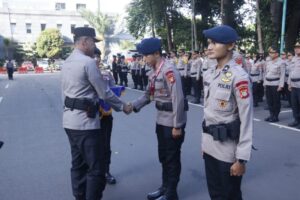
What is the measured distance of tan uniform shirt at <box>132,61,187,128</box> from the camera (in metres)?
4.01

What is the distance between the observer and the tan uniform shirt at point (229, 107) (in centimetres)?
285

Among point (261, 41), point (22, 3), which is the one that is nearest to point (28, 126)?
point (261, 41)

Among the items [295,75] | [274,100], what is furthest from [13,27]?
[295,75]

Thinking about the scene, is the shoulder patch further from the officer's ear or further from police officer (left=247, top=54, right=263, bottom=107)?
police officer (left=247, top=54, right=263, bottom=107)

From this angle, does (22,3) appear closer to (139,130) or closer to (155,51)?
(139,130)

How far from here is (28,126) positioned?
916 centimetres

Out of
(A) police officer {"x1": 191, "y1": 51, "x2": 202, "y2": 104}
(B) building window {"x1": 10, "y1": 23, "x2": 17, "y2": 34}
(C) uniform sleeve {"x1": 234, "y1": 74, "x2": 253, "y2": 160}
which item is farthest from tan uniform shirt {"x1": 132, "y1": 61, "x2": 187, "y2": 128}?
(B) building window {"x1": 10, "y1": 23, "x2": 17, "y2": 34}

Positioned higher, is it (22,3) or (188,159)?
(22,3)

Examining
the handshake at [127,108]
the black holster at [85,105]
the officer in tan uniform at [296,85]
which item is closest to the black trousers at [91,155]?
the black holster at [85,105]

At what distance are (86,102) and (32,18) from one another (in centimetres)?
5334

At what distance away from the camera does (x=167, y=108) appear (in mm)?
4141

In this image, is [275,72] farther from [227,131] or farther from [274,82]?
[227,131]

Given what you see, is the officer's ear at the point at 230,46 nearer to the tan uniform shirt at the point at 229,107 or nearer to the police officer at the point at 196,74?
the tan uniform shirt at the point at 229,107

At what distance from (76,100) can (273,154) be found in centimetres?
396
